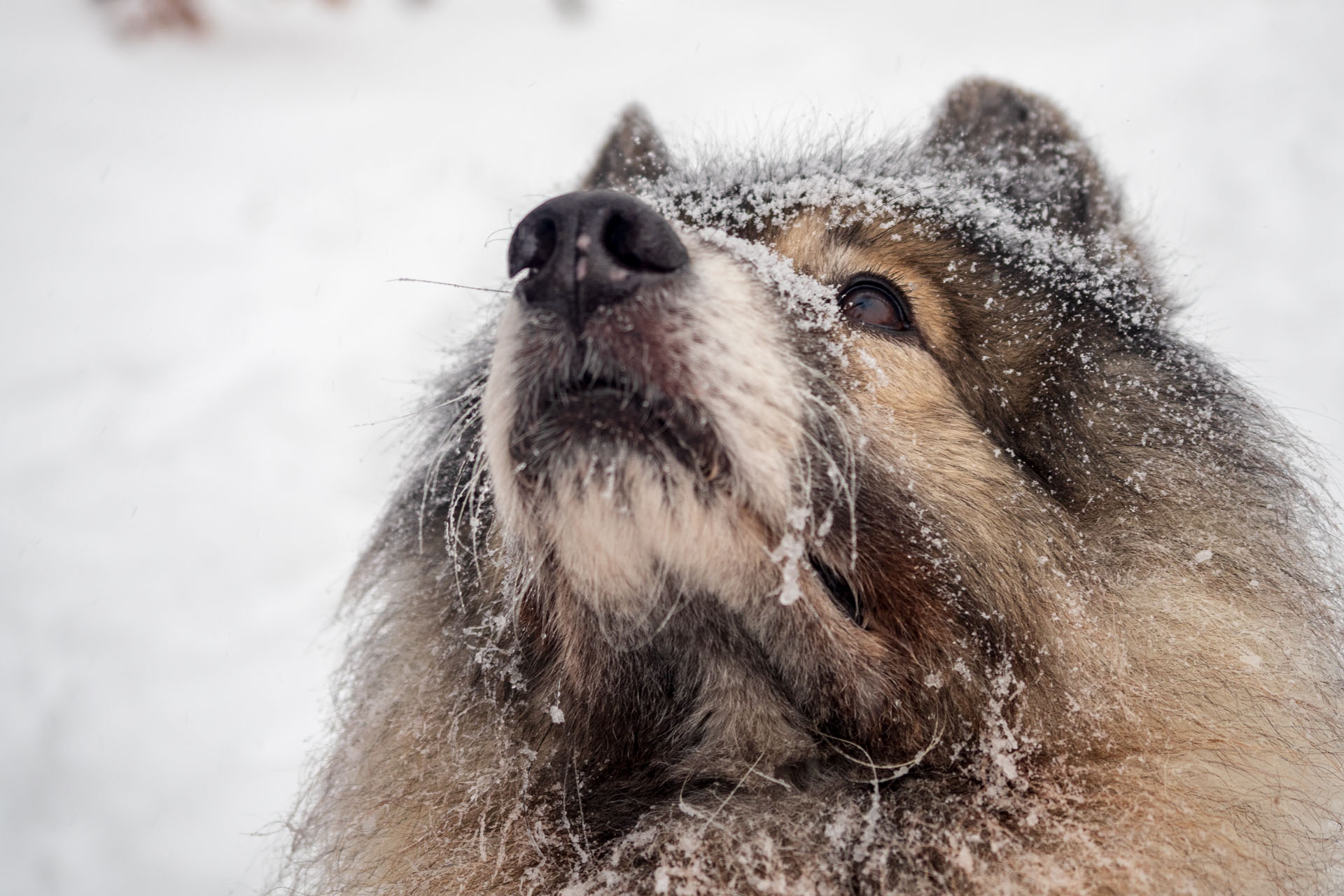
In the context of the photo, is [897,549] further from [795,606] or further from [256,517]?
[256,517]

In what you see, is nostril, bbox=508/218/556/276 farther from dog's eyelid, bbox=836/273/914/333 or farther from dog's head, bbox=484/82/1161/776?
dog's eyelid, bbox=836/273/914/333

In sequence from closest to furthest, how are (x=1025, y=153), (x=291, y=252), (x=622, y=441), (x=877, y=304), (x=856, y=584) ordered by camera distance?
(x=622, y=441) < (x=856, y=584) < (x=877, y=304) < (x=1025, y=153) < (x=291, y=252)

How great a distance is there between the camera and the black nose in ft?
5.90

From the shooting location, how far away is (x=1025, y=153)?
11.4 feet

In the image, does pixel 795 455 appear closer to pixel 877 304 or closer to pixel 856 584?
pixel 856 584

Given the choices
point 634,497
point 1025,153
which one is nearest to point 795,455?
point 634,497

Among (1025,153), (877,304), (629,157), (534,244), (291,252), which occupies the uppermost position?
(1025,153)

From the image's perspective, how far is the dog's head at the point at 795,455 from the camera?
1810 mm

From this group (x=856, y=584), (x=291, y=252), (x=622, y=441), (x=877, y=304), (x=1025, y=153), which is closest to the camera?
(x=622, y=441)

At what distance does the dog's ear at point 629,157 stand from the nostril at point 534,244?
5.30ft

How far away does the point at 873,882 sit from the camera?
2072mm

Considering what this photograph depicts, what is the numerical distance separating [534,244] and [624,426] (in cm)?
41

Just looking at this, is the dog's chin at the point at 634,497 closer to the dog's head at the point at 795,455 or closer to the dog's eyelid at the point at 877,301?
the dog's head at the point at 795,455

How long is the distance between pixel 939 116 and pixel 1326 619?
7.81 feet
